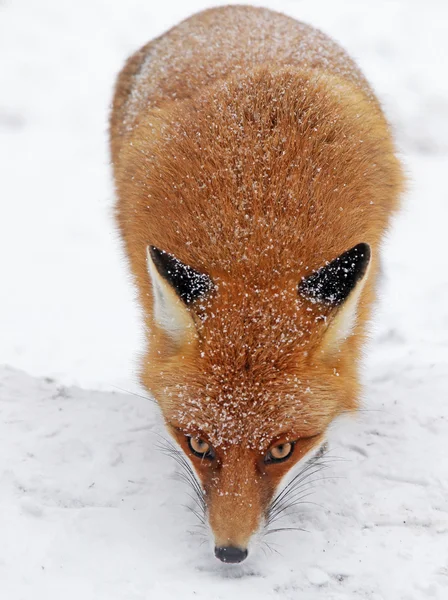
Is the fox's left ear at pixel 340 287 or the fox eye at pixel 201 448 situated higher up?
the fox's left ear at pixel 340 287

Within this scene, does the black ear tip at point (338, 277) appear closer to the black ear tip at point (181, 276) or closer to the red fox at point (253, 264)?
the red fox at point (253, 264)

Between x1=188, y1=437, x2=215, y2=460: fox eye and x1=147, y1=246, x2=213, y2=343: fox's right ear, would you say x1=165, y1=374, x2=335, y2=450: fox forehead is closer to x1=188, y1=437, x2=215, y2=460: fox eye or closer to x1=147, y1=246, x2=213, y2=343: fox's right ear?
x1=188, y1=437, x2=215, y2=460: fox eye

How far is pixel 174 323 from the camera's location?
12.8ft

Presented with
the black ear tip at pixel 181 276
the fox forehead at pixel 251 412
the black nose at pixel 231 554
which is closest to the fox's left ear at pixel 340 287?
the fox forehead at pixel 251 412

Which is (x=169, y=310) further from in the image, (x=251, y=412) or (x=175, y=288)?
(x=251, y=412)

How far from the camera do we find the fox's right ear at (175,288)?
3.65 m

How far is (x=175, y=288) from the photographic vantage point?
A: 3.73 metres

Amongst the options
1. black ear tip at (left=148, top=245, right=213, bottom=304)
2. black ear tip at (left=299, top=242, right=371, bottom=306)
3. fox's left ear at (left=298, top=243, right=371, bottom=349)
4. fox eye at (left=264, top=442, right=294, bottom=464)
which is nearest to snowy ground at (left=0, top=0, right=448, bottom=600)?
fox eye at (left=264, top=442, right=294, bottom=464)

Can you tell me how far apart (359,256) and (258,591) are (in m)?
2.06

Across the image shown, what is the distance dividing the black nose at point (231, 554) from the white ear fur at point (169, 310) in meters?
1.19

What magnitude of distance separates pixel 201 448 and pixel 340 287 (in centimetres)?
121

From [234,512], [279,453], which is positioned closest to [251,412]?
[279,453]

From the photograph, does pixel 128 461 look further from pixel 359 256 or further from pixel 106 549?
pixel 359 256

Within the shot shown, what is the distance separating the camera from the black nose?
3.71 m
